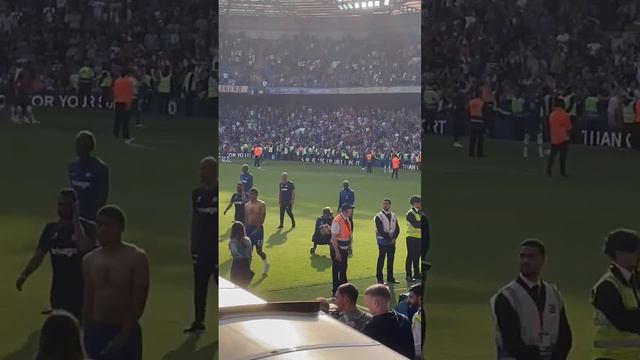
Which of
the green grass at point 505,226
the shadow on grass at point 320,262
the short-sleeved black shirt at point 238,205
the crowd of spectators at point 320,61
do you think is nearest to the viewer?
the green grass at point 505,226

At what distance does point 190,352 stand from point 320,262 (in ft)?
21.3

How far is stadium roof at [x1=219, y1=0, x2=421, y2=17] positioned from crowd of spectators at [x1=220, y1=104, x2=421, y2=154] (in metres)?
1.34

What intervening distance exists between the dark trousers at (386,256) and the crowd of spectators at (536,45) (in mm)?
4952

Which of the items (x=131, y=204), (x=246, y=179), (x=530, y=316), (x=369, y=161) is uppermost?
(x=131, y=204)

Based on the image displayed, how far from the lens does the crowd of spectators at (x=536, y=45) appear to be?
4090 millimetres

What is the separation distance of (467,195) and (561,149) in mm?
552

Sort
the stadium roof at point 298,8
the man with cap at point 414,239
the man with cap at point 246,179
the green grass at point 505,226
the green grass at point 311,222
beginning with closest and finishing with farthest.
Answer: the green grass at point 505,226 < the man with cap at point 414,239 < the green grass at point 311,222 < the stadium roof at point 298,8 < the man with cap at point 246,179

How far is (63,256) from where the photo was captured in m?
3.71

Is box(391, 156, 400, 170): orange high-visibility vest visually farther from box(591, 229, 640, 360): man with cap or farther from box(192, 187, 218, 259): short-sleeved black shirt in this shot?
box(192, 187, 218, 259): short-sleeved black shirt

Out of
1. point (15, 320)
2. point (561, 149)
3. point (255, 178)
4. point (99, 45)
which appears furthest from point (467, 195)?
point (255, 178)

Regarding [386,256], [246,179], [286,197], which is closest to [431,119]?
[386,256]

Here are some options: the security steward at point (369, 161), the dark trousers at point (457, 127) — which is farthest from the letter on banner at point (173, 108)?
the security steward at point (369, 161)

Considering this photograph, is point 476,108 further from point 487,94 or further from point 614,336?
point 614,336

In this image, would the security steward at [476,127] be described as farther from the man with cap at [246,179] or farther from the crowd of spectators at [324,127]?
the crowd of spectators at [324,127]
